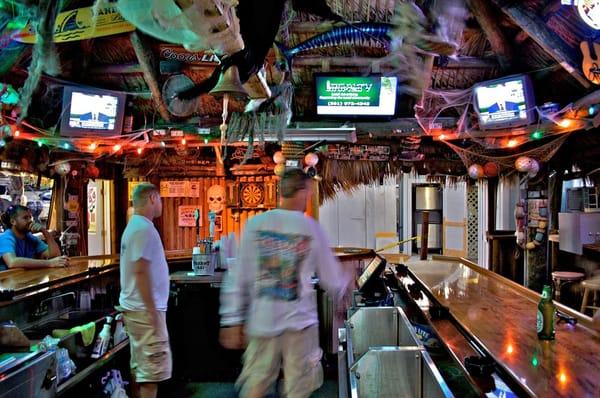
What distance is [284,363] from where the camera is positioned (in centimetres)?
224

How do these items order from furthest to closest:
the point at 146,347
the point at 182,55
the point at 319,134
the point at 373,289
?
the point at 319,134, the point at 182,55, the point at 373,289, the point at 146,347

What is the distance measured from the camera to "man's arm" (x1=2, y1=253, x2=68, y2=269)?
3.43 metres

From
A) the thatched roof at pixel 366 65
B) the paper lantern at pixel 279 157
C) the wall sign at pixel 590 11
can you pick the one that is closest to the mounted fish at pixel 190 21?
the thatched roof at pixel 366 65

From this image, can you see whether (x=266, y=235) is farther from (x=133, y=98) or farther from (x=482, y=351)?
(x=133, y=98)

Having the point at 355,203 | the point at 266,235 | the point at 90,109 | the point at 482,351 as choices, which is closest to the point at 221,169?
the point at 90,109

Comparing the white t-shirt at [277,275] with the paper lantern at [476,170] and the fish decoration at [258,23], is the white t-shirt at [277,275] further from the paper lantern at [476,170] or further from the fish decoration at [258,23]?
the paper lantern at [476,170]

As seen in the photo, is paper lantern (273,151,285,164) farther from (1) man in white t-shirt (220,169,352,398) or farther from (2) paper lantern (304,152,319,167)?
(1) man in white t-shirt (220,169,352,398)

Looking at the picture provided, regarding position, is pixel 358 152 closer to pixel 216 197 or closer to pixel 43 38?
pixel 216 197

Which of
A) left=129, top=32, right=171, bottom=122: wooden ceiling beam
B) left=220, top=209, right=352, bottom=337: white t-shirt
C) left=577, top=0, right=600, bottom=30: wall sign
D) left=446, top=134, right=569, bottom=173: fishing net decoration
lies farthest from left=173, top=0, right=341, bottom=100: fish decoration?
left=446, top=134, right=569, bottom=173: fishing net decoration

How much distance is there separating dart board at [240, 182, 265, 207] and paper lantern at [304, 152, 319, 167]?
1.51 metres

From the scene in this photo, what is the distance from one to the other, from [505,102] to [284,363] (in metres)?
4.22

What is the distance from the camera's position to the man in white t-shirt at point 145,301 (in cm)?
282

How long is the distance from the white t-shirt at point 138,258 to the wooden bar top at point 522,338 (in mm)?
1780

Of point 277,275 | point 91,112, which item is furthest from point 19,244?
point 277,275
